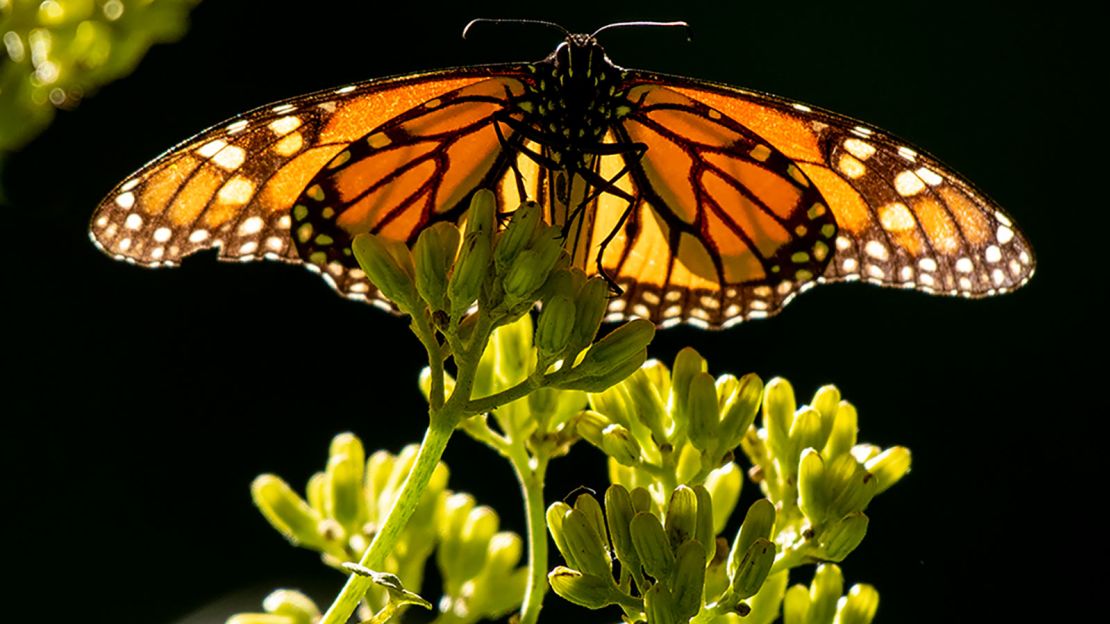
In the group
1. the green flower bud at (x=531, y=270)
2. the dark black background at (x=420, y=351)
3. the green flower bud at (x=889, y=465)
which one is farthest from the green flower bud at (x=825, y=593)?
the dark black background at (x=420, y=351)

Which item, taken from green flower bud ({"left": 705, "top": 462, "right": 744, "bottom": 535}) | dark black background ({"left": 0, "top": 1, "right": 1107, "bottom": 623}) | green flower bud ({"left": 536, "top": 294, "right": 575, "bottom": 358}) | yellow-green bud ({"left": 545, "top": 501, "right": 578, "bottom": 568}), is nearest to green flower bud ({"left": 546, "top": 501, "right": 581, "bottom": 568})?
yellow-green bud ({"left": 545, "top": 501, "right": 578, "bottom": 568})

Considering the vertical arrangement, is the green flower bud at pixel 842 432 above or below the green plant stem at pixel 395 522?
above

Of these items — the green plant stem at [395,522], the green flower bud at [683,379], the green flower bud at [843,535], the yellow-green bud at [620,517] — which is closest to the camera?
the green plant stem at [395,522]

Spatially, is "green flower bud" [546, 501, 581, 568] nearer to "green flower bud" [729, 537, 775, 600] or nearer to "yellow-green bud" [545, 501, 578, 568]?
"yellow-green bud" [545, 501, 578, 568]

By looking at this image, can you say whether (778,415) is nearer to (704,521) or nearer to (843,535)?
(843,535)

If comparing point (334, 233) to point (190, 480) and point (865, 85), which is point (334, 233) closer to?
point (190, 480)

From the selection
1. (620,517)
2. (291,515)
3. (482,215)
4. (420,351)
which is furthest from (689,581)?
(420,351)

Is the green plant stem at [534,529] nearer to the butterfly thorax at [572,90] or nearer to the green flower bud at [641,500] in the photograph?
the green flower bud at [641,500]


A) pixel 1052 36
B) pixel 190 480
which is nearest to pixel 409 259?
pixel 190 480
